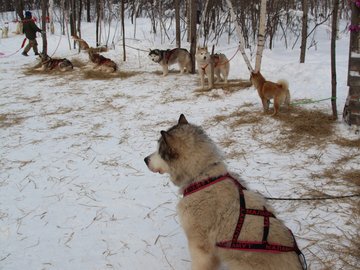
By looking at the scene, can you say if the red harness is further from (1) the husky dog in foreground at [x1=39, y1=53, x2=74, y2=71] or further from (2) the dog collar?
(1) the husky dog in foreground at [x1=39, y1=53, x2=74, y2=71]

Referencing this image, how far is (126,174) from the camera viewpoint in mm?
4668

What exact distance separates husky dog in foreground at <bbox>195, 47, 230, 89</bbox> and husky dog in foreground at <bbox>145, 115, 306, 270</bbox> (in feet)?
23.5

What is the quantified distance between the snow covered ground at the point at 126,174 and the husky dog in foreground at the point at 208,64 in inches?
28.2

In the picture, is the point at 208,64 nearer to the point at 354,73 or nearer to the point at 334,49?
the point at 334,49

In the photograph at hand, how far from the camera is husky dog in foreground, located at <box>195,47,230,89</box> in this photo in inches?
375

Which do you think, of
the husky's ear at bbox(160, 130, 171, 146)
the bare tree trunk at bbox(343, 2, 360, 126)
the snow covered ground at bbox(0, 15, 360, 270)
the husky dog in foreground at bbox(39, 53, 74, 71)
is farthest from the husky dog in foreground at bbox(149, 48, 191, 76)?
the husky's ear at bbox(160, 130, 171, 146)

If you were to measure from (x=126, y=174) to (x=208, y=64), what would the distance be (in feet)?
18.9

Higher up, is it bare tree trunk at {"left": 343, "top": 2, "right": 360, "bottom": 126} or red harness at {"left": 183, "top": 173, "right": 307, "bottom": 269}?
bare tree trunk at {"left": 343, "top": 2, "right": 360, "bottom": 126}

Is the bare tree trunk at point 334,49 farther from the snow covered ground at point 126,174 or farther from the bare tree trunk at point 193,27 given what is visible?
the bare tree trunk at point 193,27

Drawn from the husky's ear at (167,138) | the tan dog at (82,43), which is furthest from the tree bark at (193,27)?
the husky's ear at (167,138)

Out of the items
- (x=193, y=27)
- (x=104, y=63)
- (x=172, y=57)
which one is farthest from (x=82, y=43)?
(x=193, y=27)

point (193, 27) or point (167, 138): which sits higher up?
point (193, 27)

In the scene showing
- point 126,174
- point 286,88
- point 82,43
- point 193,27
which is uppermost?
point 193,27

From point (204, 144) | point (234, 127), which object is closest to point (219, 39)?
point (234, 127)
